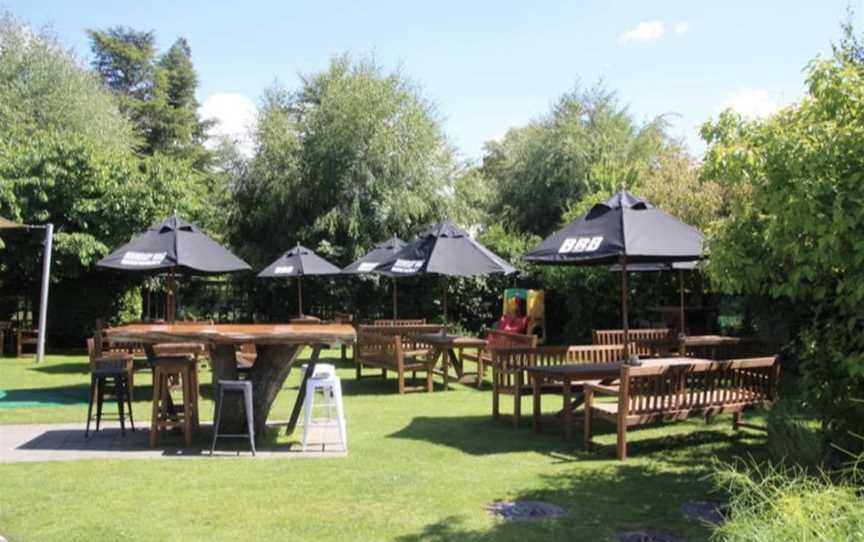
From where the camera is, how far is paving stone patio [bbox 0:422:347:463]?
266 inches

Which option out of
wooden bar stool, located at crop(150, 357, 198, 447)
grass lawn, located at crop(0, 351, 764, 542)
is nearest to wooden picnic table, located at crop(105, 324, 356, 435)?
wooden bar stool, located at crop(150, 357, 198, 447)

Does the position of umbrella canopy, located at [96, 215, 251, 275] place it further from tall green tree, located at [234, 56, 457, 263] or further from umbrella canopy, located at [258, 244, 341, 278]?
tall green tree, located at [234, 56, 457, 263]

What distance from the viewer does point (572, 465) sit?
21.1 feet

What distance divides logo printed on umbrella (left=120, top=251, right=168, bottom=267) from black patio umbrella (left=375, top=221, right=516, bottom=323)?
3421mm

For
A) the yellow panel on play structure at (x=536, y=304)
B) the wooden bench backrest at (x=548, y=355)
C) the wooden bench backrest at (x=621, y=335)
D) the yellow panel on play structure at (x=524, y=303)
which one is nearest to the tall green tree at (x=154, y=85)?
the yellow panel on play structure at (x=524, y=303)

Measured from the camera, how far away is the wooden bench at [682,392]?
6.66m

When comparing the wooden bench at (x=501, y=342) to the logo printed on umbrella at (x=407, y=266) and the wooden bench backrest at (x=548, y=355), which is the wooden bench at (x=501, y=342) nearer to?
the wooden bench backrest at (x=548, y=355)

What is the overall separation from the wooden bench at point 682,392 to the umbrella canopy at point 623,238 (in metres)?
1.08

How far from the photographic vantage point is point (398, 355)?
35.4 feet

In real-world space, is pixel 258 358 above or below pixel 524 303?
below

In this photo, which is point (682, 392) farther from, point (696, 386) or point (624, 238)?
point (624, 238)

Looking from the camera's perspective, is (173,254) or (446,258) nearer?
(173,254)

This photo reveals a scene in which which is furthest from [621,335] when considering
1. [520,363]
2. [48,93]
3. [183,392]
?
[48,93]

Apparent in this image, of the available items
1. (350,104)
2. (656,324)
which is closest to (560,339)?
(656,324)
